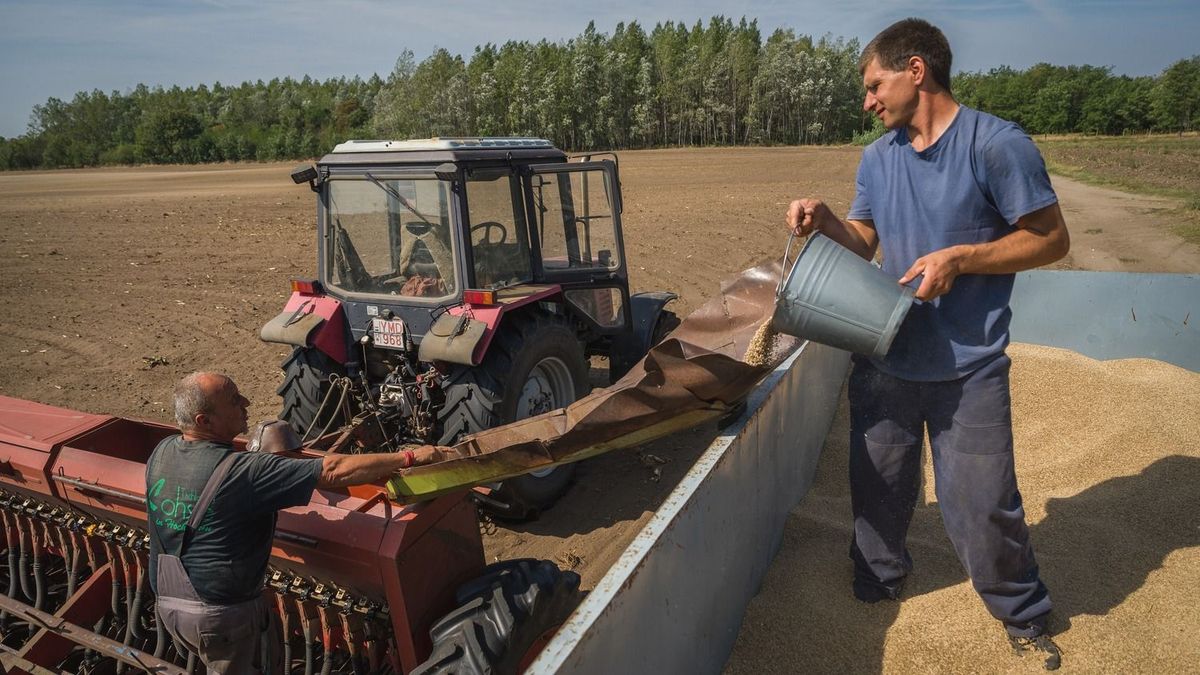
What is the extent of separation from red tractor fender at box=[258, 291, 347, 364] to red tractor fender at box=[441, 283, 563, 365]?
692mm

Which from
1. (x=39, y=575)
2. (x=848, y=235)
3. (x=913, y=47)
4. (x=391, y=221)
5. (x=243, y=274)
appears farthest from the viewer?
(x=243, y=274)

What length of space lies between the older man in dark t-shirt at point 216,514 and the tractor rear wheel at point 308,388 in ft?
6.80

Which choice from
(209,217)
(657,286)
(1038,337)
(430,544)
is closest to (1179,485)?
(1038,337)

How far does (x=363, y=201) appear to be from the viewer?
14.5 feet

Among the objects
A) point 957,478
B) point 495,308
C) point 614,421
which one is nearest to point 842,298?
point 957,478

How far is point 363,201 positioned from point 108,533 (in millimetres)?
2167

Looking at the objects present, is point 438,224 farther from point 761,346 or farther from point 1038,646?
point 1038,646

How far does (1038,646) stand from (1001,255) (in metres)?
1.29

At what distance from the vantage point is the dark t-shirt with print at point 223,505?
2.23 meters

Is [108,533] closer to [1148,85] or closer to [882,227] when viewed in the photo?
[882,227]

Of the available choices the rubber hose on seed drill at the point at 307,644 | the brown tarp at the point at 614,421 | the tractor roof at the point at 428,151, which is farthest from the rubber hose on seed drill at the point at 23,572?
the tractor roof at the point at 428,151

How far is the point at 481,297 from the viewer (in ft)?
13.4

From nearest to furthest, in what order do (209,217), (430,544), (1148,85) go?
(430,544) → (209,217) → (1148,85)

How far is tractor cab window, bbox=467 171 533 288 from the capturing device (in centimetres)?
434
